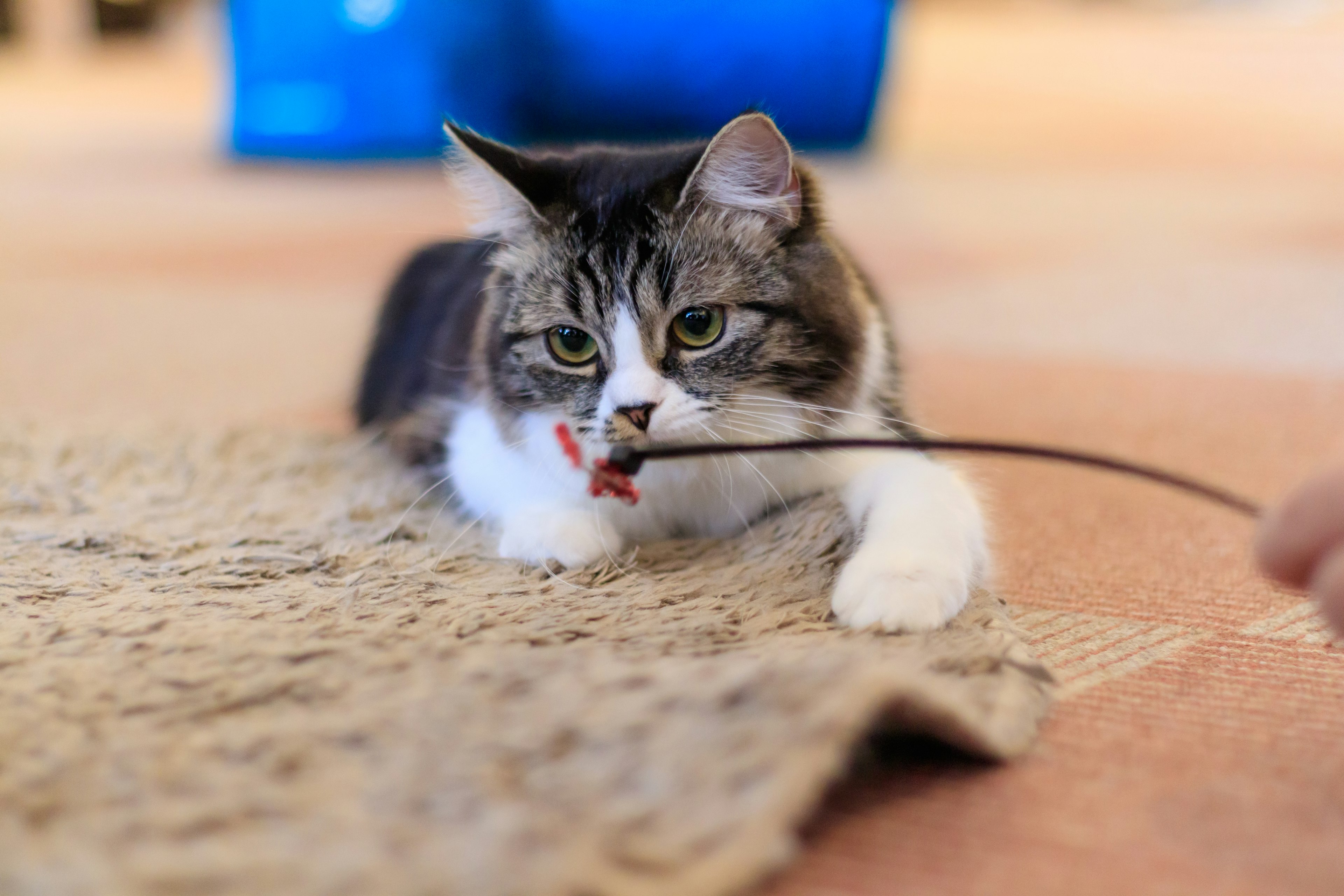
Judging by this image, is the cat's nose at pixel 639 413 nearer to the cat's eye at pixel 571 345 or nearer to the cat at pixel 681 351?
the cat at pixel 681 351

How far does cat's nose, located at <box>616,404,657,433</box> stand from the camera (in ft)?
3.49

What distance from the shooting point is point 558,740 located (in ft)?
2.35

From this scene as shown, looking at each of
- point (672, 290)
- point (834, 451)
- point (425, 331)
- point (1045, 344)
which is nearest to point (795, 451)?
point (834, 451)

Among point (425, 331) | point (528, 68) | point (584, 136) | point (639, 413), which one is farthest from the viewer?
point (584, 136)

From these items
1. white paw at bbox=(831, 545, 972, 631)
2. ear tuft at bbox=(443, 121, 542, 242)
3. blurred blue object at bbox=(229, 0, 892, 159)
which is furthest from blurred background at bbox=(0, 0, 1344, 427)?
white paw at bbox=(831, 545, 972, 631)

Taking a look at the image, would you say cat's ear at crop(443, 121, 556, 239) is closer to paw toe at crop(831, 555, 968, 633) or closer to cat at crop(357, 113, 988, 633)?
cat at crop(357, 113, 988, 633)

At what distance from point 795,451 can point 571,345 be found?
249 millimetres

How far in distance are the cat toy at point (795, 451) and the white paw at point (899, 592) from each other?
0.10 metres

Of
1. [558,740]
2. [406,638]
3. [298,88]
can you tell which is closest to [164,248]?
[298,88]

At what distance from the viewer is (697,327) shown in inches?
44.2

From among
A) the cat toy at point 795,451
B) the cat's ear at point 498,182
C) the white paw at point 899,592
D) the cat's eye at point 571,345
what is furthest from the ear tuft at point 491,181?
the white paw at point 899,592

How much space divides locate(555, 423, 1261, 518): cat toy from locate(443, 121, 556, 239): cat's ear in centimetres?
23

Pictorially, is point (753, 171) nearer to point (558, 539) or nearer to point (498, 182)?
point (498, 182)

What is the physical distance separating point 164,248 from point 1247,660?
9.68 ft
